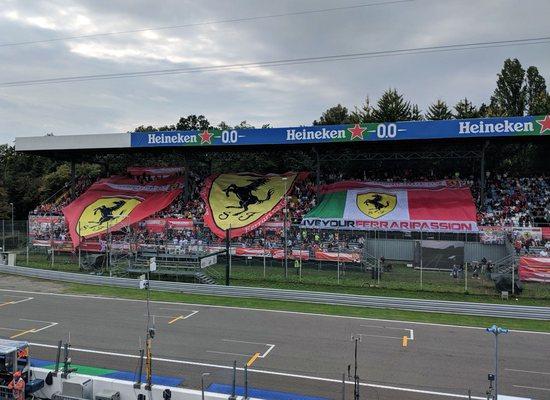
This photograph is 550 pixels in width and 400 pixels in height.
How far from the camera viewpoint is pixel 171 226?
138 ft

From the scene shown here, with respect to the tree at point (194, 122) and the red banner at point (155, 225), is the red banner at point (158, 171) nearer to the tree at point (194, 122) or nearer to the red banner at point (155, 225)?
the red banner at point (155, 225)

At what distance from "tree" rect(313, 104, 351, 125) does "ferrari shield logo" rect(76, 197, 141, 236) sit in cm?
3307

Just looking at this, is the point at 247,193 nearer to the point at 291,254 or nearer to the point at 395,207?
the point at 291,254

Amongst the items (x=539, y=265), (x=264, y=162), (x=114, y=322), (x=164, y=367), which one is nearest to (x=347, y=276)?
(x=539, y=265)

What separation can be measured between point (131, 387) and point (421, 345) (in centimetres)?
1156

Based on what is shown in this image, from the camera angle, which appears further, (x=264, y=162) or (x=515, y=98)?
(x=515, y=98)

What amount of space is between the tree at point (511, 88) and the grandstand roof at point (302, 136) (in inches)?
1283

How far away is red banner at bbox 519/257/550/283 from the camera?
26625 mm

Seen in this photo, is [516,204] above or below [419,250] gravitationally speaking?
above

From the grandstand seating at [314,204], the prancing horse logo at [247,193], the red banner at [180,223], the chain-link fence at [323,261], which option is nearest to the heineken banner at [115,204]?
the grandstand seating at [314,204]

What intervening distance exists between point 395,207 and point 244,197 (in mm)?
13437

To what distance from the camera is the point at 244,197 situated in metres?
44.0

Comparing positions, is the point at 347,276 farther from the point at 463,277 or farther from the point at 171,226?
the point at 171,226

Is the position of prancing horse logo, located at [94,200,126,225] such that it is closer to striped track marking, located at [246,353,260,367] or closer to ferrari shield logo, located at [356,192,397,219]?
ferrari shield logo, located at [356,192,397,219]
